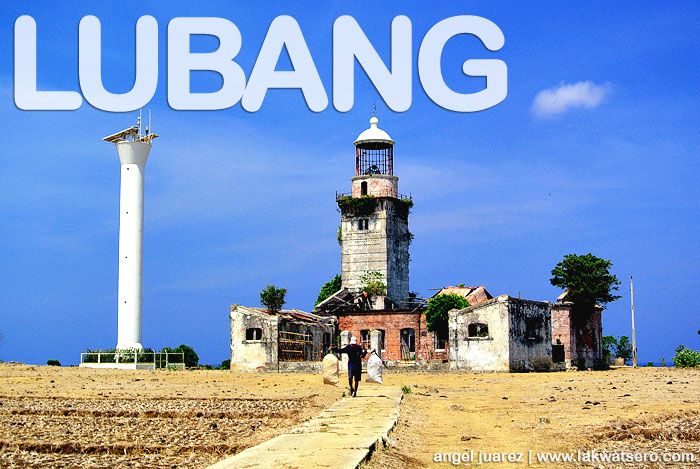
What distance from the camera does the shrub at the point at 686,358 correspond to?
1809 inches

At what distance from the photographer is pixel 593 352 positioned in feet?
175

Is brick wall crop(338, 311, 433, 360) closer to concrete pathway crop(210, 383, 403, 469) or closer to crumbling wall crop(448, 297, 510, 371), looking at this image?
crumbling wall crop(448, 297, 510, 371)

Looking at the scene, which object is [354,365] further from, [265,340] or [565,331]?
[565,331]

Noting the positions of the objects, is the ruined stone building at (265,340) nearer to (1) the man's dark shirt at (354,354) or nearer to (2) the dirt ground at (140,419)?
(2) the dirt ground at (140,419)

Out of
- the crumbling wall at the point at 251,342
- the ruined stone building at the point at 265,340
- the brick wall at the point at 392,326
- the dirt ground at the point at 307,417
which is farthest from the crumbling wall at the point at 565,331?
the dirt ground at the point at 307,417

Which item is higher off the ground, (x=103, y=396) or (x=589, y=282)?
(x=589, y=282)

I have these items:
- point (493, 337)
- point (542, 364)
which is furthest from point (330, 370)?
point (542, 364)

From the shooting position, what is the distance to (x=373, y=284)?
5769 cm

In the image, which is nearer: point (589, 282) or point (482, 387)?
point (482, 387)

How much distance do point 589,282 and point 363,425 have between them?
41.4m

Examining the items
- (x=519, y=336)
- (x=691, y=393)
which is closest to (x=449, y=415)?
(x=691, y=393)

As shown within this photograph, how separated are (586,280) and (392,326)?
38.3 ft

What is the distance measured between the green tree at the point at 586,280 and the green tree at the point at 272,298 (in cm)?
1732

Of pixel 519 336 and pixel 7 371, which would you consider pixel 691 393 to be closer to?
pixel 519 336
